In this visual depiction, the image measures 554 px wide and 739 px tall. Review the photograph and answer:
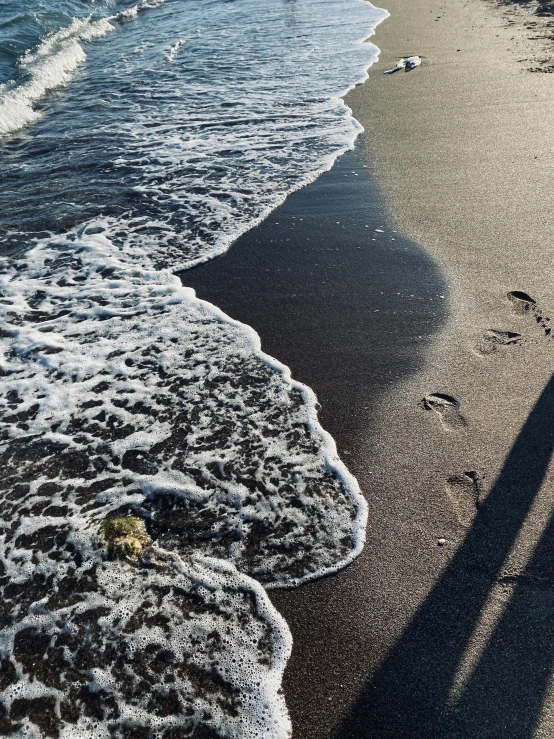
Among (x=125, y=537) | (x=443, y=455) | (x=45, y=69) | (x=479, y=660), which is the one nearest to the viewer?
(x=479, y=660)

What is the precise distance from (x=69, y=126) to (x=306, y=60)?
4612 mm

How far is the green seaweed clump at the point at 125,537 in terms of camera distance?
2.60 meters

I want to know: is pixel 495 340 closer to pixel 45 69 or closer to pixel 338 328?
pixel 338 328

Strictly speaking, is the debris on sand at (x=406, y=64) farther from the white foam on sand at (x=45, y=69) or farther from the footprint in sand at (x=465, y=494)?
the footprint in sand at (x=465, y=494)

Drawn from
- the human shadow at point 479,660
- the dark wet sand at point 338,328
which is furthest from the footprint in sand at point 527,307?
the human shadow at point 479,660

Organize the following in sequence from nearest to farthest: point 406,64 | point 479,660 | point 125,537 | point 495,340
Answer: point 479,660
point 125,537
point 495,340
point 406,64

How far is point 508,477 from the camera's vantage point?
272 centimetres

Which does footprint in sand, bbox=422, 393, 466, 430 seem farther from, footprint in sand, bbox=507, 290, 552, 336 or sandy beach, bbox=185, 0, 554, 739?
footprint in sand, bbox=507, 290, 552, 336

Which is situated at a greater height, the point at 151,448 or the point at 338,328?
the point at 338,328

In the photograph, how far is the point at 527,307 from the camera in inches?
148

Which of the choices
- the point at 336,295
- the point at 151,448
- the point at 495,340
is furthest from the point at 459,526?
the point at 336,295

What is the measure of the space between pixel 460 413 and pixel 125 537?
1.90 meters

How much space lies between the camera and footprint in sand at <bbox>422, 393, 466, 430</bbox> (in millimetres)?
3064

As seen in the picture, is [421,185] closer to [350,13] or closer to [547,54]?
[547,54]
